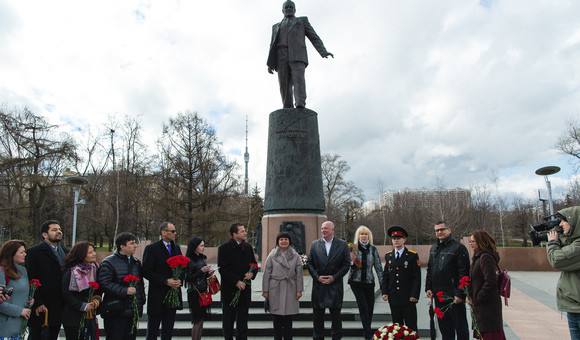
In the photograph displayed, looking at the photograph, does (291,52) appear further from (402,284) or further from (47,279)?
(47,279)

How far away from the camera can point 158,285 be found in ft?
15.9

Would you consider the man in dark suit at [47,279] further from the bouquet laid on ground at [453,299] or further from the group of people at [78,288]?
the bouquet laid on ground at [453,299]

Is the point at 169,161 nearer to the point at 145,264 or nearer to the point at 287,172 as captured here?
the point at 287,172

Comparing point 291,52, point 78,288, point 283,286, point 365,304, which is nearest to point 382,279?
point 365,304

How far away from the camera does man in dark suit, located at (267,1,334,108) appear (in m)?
10.1

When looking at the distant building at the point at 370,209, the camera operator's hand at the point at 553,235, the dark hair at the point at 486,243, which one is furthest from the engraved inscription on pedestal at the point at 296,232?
the distant building at the point at 370,209

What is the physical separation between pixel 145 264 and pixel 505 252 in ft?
49.9

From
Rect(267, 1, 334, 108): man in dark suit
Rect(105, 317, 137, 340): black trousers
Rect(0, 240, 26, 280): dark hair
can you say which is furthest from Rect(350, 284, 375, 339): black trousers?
Rect(267, 1, 334, 108): man in dark suit

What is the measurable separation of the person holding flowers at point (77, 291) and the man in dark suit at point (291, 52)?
6.77 m

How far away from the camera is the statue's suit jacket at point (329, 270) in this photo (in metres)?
5.05

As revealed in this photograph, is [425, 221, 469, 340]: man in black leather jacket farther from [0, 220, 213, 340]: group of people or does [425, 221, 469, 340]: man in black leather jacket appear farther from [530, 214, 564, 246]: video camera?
[0, 220, 213, 340]: group of people

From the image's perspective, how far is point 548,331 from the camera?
20.1ft

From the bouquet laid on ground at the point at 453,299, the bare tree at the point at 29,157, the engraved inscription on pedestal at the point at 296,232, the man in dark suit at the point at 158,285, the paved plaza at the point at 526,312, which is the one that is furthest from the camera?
the bare tree at the point at 29,157

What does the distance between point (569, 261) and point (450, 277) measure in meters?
1.33
